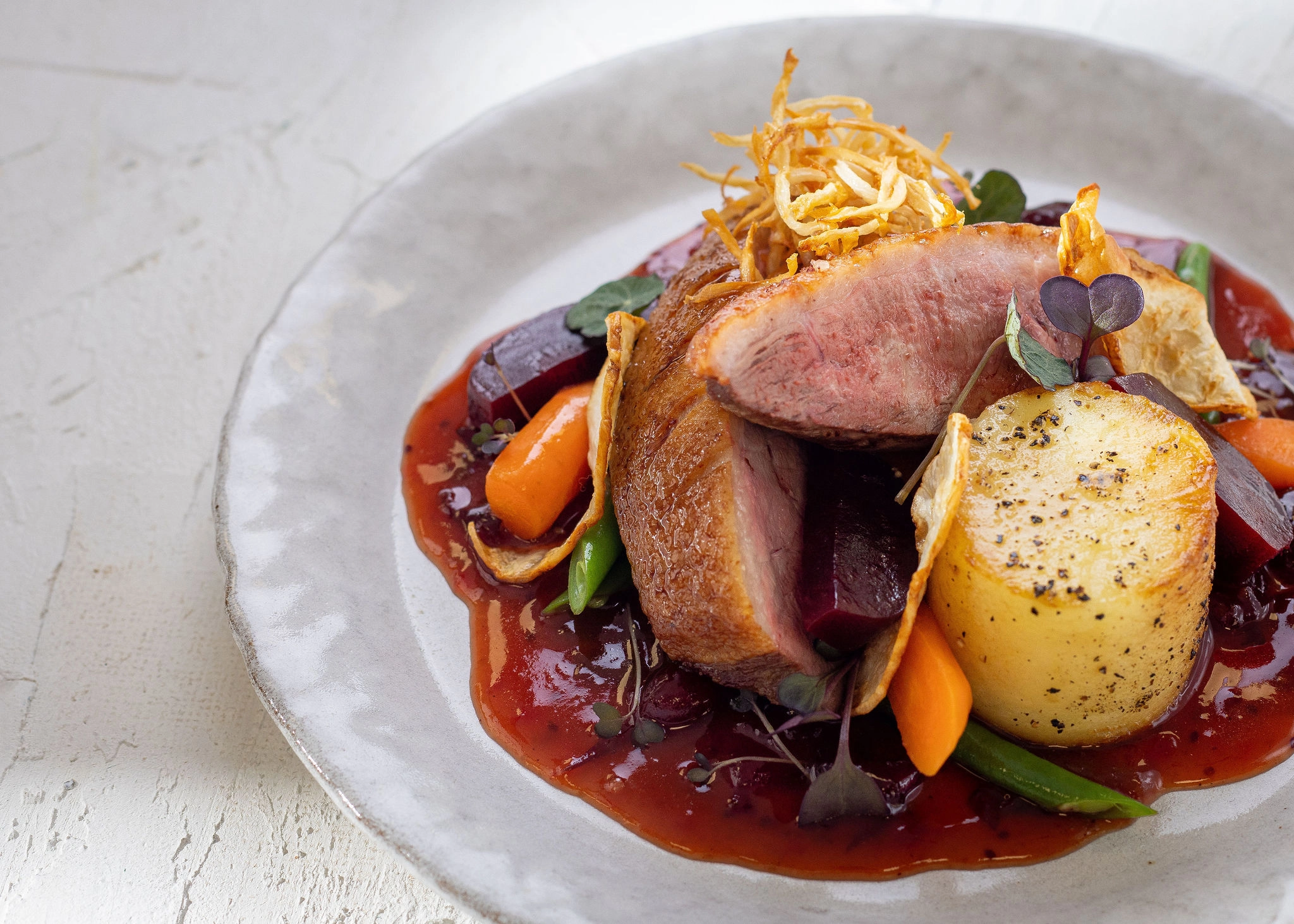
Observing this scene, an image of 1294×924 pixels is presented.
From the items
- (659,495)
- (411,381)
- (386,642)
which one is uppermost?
(659,495)

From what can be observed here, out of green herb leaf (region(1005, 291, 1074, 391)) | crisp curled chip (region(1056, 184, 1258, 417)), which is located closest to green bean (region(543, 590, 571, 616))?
green herb leaf (region(1005, 291, 1074, 391))

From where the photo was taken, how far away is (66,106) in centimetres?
443

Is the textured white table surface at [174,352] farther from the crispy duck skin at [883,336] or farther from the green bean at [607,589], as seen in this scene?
the crispy duck skin at [883,336]

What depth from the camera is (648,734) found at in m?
2.37

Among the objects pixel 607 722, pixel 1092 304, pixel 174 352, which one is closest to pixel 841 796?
pixel 607 722

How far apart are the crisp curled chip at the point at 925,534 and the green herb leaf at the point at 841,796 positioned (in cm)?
14

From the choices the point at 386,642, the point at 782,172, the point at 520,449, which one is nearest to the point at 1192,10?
the point at 782,172

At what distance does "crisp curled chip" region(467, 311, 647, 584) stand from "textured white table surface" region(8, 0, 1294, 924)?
0.76 m

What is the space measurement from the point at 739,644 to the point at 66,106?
417cm

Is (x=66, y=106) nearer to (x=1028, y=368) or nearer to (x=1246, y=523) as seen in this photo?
(x=1028, y=368)

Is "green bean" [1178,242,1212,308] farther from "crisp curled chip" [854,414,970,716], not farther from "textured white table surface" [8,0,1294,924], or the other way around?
"crisp curled chip" [854,414,970,716]

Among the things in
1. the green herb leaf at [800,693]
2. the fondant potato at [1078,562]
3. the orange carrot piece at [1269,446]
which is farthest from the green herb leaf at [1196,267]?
the green herb leaf at [800,693]

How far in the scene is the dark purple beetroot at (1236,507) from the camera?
2.33m

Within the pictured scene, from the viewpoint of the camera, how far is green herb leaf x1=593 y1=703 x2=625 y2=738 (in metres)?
2.38
